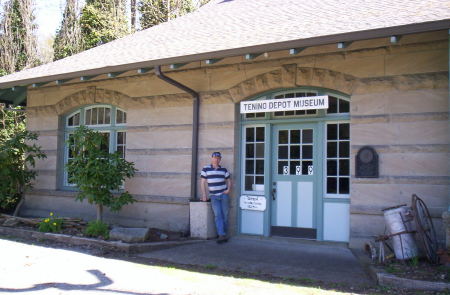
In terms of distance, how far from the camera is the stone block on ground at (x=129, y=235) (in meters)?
8.69

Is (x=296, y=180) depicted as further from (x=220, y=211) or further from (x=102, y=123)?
(x=102, y=123)

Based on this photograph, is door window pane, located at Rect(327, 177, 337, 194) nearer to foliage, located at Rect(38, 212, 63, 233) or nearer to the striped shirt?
the striped shirt

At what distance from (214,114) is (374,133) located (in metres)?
3.21

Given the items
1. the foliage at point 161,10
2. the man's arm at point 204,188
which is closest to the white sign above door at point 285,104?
the man's arm at point 204,188

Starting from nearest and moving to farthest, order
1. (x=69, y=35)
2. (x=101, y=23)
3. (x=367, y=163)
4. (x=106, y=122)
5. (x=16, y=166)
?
(x=367, y=163), (x=106, y=122), (x=16, y=166), (x=69, y=35), (x=101, y=23)

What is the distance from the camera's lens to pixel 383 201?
25.7 feet

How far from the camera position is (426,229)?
6836 millimetres

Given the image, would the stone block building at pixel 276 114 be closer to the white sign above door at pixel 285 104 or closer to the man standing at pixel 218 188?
the white sign above door at pixel 285 104

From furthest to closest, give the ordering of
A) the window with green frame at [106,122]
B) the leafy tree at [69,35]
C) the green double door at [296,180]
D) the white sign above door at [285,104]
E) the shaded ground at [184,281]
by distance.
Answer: the leafy tree at [69,35]
the window with green frame at [106,122]
the green double door at [296,180]
the white sign above door at [285,104]
the shaded ground at [184,281]

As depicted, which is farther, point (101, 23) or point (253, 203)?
point (101, 23)

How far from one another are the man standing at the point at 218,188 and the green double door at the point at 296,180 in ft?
2.89

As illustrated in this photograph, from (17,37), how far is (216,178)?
1912 cm

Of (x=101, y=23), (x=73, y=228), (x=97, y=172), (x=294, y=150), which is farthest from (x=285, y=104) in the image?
(x=101, y=23)

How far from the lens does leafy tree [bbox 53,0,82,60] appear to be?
24484mm
